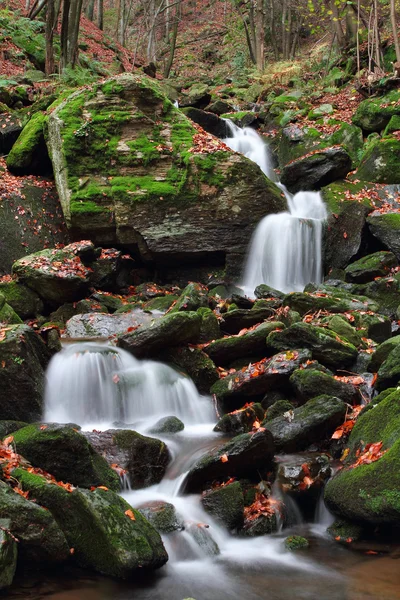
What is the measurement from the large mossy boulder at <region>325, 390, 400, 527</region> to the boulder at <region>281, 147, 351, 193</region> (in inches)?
409

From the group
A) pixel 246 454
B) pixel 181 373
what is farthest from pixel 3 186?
pixel 246 454

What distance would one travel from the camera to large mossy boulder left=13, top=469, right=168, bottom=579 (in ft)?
13.7

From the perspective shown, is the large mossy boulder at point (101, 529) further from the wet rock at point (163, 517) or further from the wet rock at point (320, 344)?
the wet rock at point (320, 344)

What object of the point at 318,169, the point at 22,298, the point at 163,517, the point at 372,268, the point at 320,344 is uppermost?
the point at 318,169

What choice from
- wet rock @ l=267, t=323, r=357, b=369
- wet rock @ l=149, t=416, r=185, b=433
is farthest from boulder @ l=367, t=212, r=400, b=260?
wet rock @ l=149, t=416, r=185, b=433

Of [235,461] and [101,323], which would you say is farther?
[101,323]

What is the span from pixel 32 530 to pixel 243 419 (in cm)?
321

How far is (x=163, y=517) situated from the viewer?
5.07 meters

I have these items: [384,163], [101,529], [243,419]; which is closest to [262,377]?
[243,419]

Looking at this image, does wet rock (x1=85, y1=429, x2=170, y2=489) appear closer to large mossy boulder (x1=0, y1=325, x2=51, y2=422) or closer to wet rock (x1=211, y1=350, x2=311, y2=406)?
large mossy boulder (x1=0, y1=325, x2=51, y2=422)

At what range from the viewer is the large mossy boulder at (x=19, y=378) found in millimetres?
6860

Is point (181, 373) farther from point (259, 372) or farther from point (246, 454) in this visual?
point (246, 454)

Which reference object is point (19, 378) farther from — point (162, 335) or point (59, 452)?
point (162, 335)

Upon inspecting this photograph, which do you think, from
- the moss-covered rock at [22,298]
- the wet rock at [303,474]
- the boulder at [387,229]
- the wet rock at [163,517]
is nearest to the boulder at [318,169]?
the boulder at [387,229]
